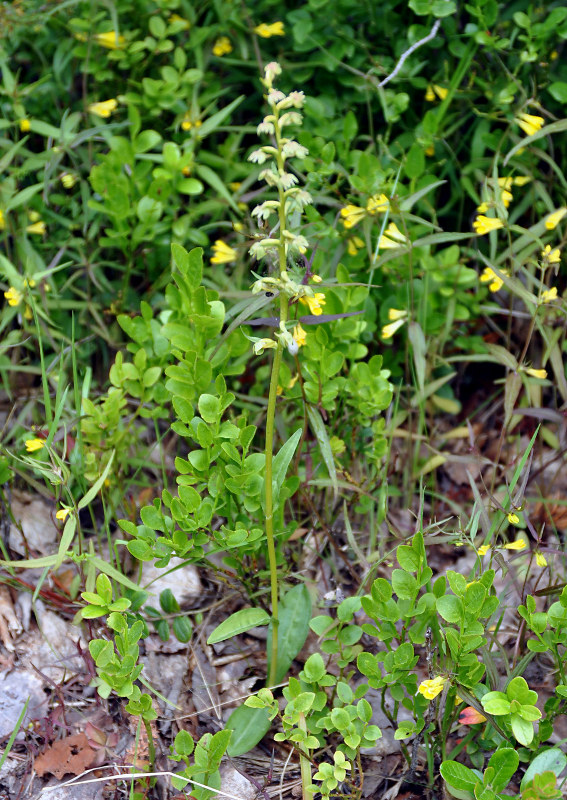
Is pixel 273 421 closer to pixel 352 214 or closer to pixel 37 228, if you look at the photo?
pixel 352 214

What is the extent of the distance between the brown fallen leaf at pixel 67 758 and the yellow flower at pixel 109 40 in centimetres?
210

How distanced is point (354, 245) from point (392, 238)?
201 millimetres

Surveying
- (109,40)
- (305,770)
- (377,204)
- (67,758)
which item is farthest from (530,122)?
(67,758)

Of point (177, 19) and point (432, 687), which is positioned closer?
point (432, 687)

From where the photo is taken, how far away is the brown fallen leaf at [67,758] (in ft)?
5.44

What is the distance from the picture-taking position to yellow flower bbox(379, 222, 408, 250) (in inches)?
81.2

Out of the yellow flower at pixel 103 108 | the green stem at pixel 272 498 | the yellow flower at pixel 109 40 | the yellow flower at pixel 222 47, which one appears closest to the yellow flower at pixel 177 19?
the yellow flower at pixel 222 47

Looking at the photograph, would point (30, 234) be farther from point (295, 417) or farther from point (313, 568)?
point (313, 568)

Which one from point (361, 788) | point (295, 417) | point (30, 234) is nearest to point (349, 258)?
point (295, 417)

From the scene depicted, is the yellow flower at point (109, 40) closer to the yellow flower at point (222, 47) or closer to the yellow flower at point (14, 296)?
the yellow flower at point (222, 47)

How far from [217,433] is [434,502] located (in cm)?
90

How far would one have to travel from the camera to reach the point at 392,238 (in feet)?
6.99

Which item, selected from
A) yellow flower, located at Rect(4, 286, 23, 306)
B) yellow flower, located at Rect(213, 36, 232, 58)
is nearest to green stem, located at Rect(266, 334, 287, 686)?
yellow flower, located at Rect(4, 286, 23, 306)

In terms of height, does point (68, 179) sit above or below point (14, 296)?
above
